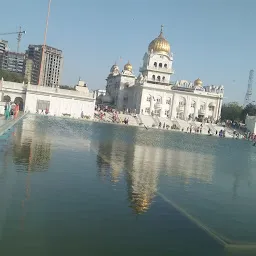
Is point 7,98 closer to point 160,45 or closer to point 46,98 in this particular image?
point 46,98

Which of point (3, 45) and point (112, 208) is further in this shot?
point (3, 45)

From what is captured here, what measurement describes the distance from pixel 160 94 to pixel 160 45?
1374 centimetres

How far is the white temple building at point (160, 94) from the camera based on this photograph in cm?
8194

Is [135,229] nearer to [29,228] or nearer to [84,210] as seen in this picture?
[84,210]

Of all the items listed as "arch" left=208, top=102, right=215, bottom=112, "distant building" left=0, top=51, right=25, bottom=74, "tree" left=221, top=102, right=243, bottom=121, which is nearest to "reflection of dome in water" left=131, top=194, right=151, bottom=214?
"arch" left=208, top=102, right=215, bottom=112

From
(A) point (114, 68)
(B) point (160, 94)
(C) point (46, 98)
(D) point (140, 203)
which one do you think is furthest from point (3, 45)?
(D) point (140, 203)

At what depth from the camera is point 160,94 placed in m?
82.6

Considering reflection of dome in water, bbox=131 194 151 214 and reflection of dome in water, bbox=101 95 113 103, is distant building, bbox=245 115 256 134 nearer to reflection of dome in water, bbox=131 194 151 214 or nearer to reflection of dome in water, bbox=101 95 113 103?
reflection of dome in water, bbox=101 95 113 103

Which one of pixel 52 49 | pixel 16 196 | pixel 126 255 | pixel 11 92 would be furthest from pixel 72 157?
pixel 52 49

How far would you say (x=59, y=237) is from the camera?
665 cm

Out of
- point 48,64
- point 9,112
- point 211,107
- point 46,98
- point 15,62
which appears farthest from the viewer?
point 48,64

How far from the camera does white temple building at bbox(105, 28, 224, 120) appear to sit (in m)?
81.9

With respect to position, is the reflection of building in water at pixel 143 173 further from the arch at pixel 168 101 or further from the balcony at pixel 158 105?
the arch at pixel 168 101

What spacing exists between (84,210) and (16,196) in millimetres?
1665
